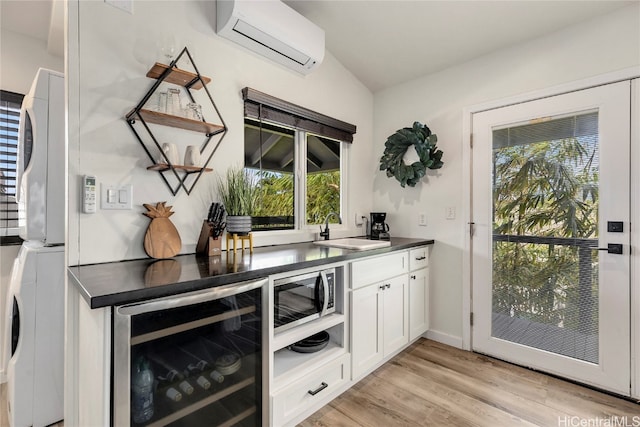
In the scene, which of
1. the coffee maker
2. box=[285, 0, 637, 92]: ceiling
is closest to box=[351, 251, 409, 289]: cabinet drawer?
the coffee maker

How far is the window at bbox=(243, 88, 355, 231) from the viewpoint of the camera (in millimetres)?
2359

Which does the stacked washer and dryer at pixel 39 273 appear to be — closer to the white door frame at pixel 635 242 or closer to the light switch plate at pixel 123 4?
the light switch plate at pixel 123 4

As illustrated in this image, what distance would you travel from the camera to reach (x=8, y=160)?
2127mm

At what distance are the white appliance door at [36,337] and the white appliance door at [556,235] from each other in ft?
9.80

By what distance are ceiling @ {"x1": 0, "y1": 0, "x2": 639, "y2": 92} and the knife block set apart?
5.06ft

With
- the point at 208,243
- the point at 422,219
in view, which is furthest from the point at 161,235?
the point at 422,219

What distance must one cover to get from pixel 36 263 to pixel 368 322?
2.03 m

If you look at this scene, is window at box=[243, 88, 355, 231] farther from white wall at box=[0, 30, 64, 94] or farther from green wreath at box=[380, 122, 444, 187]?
white wall at box=[0, 30, 64, 94]

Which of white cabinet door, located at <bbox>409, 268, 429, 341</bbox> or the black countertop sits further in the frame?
white cabinet door, located at <bbox>409, 268, 429, 341</bbox>

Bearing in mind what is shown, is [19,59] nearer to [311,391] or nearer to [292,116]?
Answer: [292,116]

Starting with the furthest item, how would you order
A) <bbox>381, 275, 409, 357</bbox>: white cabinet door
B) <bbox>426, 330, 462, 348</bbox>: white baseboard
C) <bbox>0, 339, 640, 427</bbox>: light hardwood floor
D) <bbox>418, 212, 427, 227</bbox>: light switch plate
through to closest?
<bbox>418, 212, 427, 227</bbox>: light switch plate → <bbox>426, 330, 462, 348</bbox>: white baseboard → <bbox>381, 275, 409, 357</bbox>: white cabinet door → <bbox>0, 339, 640, 427</bbox>: light hardwood floor

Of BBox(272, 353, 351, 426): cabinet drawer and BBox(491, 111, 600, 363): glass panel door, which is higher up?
BBox(491, 111, 600, 363): glass panel door

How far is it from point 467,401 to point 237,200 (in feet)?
6.42

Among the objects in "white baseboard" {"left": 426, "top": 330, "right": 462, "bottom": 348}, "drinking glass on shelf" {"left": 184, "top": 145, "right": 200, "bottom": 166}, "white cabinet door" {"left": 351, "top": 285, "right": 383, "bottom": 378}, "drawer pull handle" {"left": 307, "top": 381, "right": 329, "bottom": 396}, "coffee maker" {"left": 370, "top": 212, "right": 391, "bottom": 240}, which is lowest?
"white baseboard" {"left": 426, "top": 330, "right": 462, "bottom": 348}
